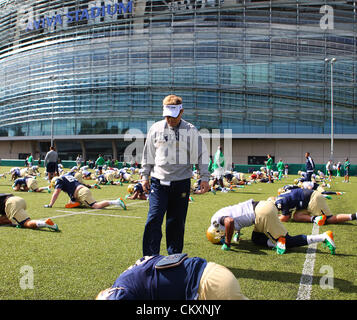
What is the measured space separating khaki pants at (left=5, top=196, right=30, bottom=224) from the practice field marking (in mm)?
5175

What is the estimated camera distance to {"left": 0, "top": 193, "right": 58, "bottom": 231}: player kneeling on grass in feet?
21.3

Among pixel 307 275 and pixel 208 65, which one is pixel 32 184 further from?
pixel 208 65

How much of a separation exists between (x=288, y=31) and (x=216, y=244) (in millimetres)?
50863

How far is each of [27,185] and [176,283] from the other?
13372 millimetres

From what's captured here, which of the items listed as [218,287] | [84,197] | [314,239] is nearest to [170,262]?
[218,287]

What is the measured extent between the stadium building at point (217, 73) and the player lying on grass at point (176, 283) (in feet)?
160

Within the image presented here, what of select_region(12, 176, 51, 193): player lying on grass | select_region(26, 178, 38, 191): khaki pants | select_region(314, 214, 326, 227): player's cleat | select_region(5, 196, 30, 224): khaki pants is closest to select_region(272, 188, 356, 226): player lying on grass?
select_region(314, 214, 326, 227): player's cleat

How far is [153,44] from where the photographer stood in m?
53.1

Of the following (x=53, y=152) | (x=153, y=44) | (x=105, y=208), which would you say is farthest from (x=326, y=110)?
(x=105, y=208)

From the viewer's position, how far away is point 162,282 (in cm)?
241

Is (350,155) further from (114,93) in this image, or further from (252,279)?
(252,279)

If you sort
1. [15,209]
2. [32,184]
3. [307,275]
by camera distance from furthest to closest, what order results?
[32,184] < [15,209] < [307,275]

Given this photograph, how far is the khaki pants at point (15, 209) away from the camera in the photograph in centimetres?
654

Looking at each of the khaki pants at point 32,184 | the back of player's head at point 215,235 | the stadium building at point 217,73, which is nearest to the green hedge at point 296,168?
the stadium building at point 217,73
